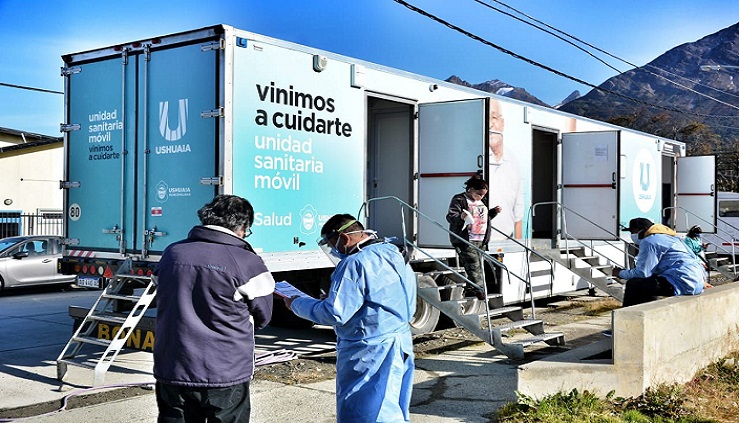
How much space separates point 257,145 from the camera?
25.3ft

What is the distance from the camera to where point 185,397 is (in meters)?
3.62

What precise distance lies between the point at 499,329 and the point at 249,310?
467 cm

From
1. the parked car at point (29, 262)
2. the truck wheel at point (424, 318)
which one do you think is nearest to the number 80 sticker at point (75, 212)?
the truck wheel at point (424, 318)

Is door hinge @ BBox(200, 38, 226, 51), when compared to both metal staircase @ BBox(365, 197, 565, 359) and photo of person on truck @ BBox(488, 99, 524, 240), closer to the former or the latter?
metal staircase @ BBox(365, 197, 565, 359)

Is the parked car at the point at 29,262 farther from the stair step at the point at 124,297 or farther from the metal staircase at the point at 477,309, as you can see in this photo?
the metal staircase at the point at 477,309

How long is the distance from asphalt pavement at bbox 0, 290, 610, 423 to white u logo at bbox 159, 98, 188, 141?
244cm

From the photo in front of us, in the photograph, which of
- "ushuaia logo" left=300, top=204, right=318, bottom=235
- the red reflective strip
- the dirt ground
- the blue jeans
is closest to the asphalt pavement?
the dirt ground

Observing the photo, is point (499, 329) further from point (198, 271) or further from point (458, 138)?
point (198, 271)

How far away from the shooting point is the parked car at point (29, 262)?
49.3ft

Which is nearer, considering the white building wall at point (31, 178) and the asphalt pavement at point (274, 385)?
the asphalt pavement at point (274, 385)

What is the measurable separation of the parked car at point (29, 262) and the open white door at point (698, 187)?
13.5 meters

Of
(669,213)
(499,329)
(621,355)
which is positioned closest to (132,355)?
(499,329)

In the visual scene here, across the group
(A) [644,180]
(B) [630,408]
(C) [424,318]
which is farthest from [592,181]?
(B) [630,408]

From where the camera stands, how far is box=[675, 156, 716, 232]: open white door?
1767 cm
